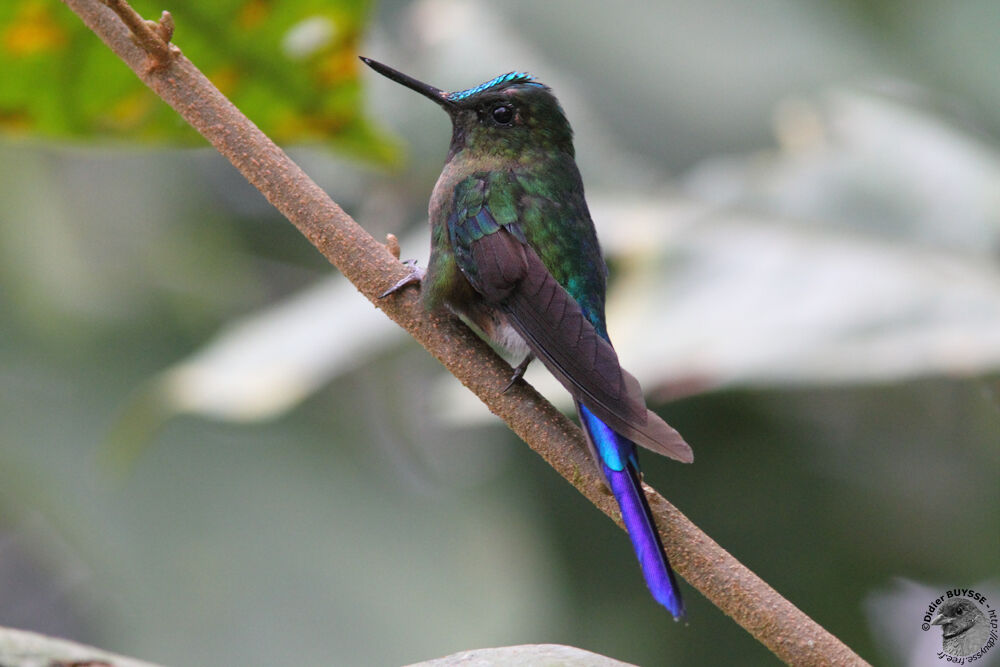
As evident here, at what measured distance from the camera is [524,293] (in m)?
Result: 1.77

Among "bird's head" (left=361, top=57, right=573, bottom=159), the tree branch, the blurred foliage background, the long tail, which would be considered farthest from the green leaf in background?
the long tail

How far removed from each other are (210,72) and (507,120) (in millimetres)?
872

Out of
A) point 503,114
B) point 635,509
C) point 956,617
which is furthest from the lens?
point 503,114

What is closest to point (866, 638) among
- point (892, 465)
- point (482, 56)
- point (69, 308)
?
point (892, 465)

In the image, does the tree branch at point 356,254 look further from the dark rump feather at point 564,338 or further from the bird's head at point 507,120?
the bird's head at point 507,120

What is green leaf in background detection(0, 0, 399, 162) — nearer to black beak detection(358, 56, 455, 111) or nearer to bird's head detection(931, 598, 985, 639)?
black beak detection(358, 56, 455, 111)

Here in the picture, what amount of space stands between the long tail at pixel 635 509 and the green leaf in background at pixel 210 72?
1.47 m

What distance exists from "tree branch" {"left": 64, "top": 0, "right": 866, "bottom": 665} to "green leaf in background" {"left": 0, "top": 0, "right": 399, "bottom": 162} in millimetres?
957

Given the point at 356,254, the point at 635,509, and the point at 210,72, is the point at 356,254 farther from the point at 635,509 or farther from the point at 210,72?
the point at 210,72

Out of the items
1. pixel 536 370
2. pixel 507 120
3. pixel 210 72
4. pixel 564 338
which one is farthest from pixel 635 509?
pixel 210 72

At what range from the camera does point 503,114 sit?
2.18 metres

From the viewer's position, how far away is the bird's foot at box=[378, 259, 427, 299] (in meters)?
1.57

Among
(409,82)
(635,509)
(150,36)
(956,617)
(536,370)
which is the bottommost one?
(635,509)

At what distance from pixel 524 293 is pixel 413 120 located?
7.34 feet
